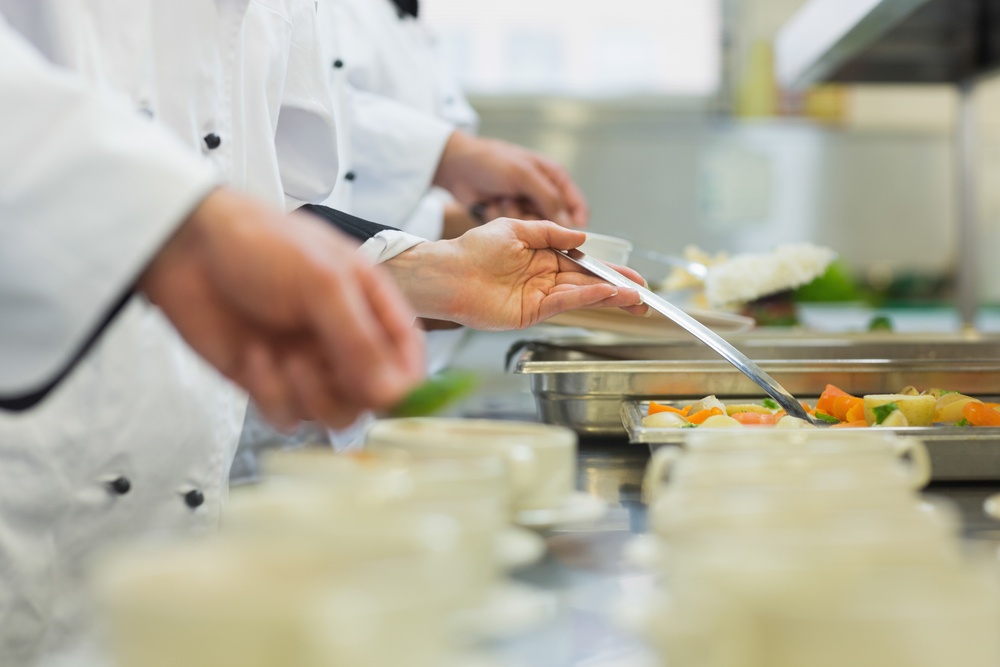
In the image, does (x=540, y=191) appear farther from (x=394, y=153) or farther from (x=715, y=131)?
(x=715, y=131)

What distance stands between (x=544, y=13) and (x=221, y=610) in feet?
12.3

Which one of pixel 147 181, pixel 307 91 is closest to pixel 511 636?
pixel 147 181

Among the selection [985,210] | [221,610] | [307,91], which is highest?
[307,91]

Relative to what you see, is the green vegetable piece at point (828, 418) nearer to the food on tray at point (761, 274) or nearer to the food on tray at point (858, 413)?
the food on tray at point (858, 413)

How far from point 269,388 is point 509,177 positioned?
135 cm

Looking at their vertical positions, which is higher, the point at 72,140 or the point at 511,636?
the point at 72,140

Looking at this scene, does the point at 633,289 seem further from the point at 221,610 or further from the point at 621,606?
the point at 221,610

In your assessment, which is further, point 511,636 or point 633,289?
point 633,289

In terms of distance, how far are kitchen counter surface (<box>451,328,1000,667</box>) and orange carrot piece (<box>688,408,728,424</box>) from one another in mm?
79

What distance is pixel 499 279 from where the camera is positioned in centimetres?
118

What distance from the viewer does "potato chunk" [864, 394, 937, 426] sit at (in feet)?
3.27

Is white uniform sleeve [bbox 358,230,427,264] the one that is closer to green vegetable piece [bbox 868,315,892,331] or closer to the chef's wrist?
the chef's wrist

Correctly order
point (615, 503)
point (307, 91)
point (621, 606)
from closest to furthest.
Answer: point (621, 606) < point (615, 503) < point (307, 91)

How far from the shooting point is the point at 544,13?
3.85 m
